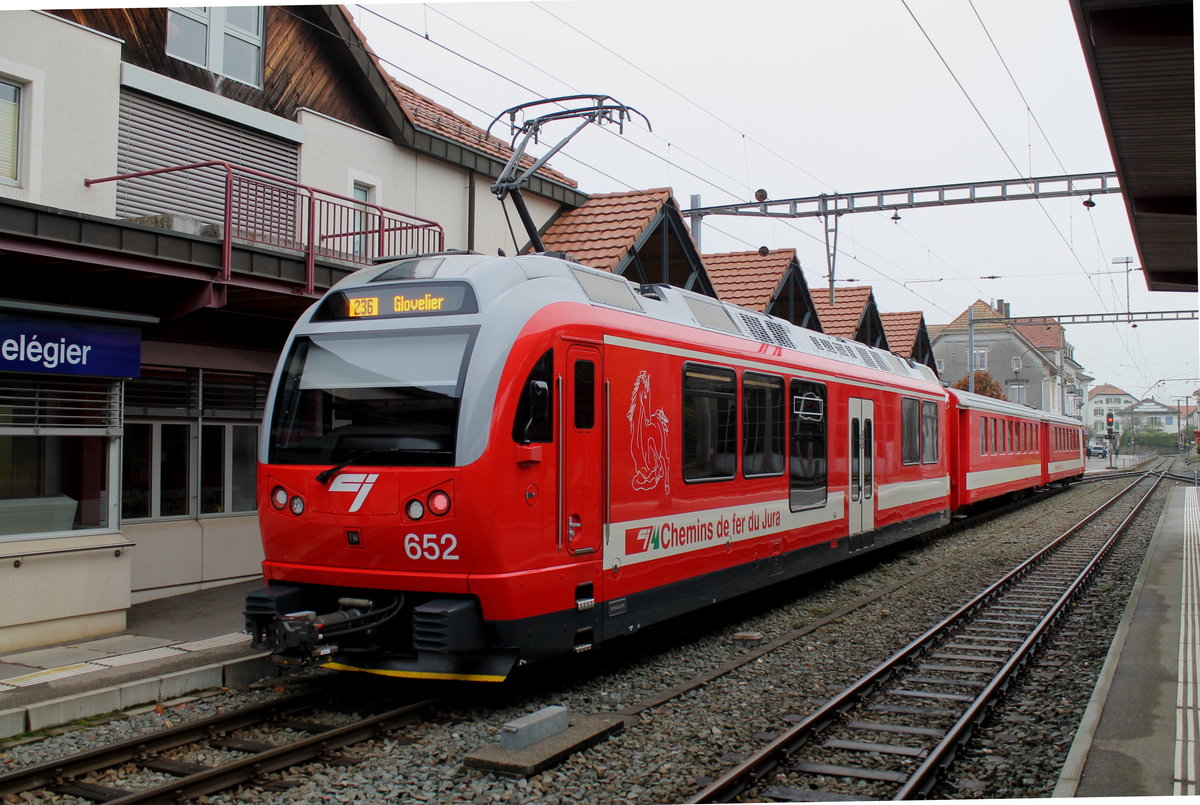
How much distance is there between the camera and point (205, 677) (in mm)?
→ 7363

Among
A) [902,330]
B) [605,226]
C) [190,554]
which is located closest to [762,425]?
[190,554]

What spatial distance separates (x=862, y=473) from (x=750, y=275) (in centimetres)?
839

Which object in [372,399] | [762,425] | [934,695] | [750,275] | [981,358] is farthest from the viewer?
[981,358]

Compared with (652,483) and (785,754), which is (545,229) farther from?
(785,754)

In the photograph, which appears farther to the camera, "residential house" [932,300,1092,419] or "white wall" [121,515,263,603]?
"residential house" [932,300,1092,419]

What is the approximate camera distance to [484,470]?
6551 millimetres

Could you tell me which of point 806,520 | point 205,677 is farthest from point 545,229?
point 205,677

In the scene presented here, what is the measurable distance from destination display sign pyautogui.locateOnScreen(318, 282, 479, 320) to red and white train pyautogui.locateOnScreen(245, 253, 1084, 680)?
14 millimetres

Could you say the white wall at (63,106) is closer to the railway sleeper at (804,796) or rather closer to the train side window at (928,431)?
the railway sleeper at (804,796)

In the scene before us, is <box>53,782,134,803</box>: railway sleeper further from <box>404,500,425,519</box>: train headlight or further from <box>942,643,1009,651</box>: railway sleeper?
<box>942,643,1009,651</box>: railway sleeper

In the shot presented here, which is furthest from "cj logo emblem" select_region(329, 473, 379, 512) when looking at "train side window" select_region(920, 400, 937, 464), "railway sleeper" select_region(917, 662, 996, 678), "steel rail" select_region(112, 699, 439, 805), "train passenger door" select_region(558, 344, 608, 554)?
"train side window" select_region(920, 400, 937, 464)

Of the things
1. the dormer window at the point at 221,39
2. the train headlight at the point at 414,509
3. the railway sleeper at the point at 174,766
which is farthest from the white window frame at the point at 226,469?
the railway sleeper at the point at 174,766

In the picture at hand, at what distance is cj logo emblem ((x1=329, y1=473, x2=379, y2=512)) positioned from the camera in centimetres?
684

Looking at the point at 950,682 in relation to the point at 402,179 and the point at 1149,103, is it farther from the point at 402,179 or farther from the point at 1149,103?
the point at 402,179
